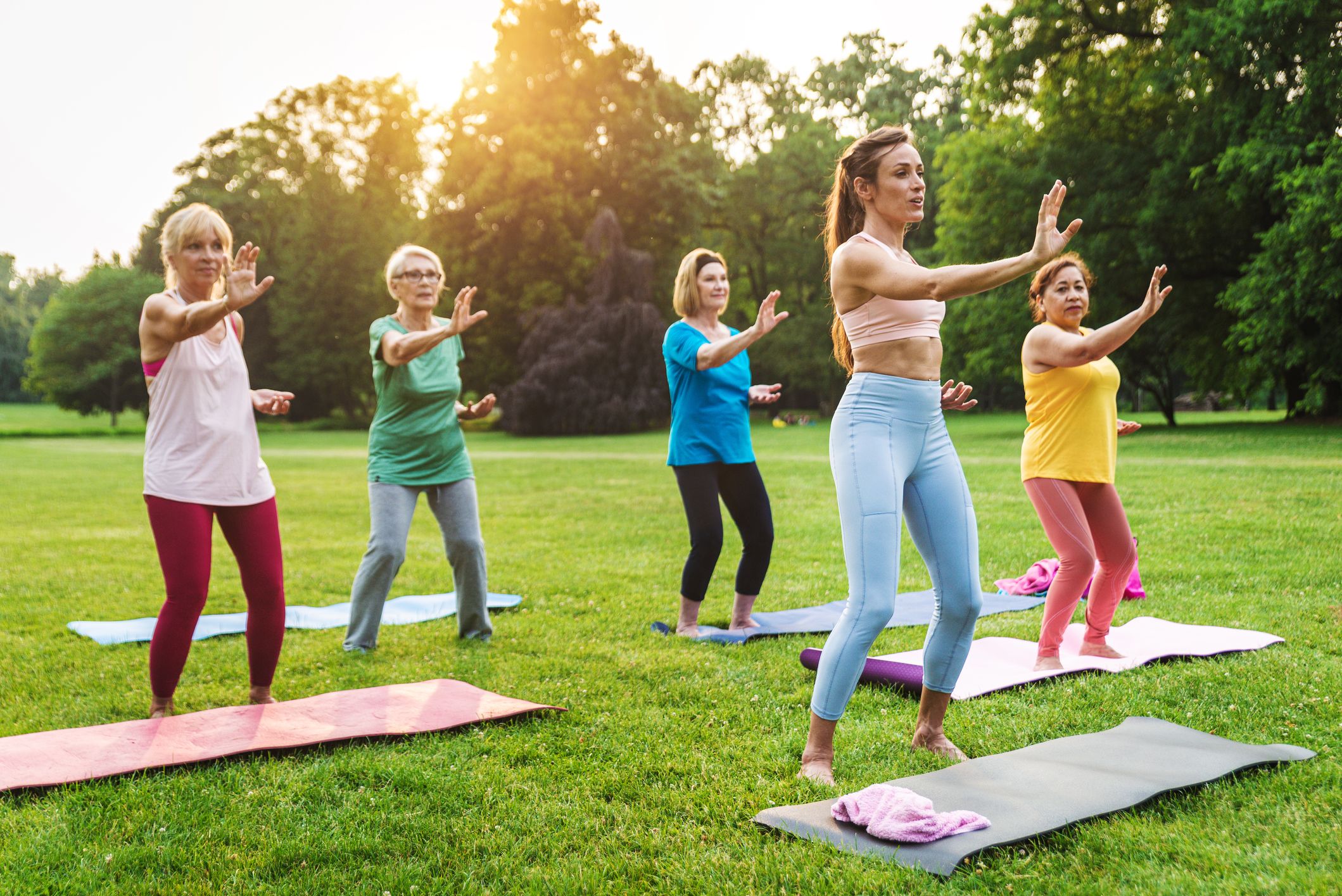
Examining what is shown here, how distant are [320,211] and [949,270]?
165ft

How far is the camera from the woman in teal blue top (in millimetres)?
6094

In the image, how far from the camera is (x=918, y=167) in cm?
354

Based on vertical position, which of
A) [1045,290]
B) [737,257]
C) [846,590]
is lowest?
[846,590]

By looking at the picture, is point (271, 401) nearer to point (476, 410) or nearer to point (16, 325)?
point (476, 410)

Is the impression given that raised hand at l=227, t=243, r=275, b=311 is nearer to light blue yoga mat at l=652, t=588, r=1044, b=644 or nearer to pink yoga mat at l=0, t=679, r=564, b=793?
pink yoga mat at l=0, t=679, r=564, b=793

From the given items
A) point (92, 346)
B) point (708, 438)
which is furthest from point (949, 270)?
point (92, 346)

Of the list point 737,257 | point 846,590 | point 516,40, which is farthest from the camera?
point 737,257

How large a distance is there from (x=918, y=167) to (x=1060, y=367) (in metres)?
1.86

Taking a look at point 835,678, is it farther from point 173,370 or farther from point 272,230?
point 272,230

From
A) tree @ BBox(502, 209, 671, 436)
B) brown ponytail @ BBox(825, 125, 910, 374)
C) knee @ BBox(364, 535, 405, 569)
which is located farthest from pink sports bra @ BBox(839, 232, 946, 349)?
tree @ BBox(502, 209, 671, 436)

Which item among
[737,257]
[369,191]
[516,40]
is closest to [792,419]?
[737,257]

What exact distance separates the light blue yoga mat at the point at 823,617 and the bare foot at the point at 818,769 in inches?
79.7

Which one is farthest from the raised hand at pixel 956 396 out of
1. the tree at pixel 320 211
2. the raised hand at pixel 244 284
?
the tree at pixel 320 211

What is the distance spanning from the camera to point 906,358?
357cm
